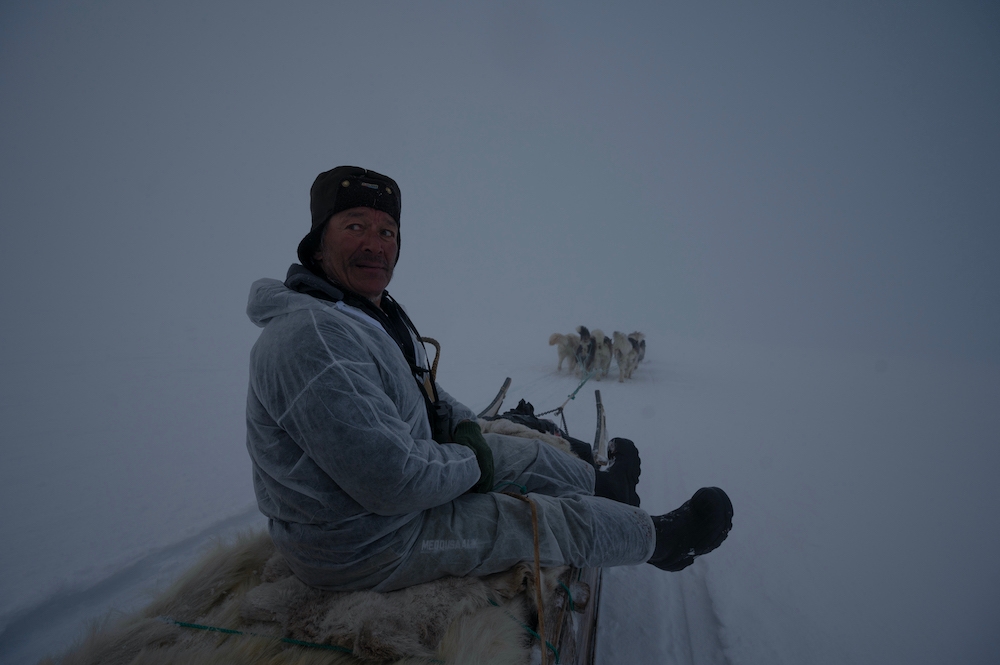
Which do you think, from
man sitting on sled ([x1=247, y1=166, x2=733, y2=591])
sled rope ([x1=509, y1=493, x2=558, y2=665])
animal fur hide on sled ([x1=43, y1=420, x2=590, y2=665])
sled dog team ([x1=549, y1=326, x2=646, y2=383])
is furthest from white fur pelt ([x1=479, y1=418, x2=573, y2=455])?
sled dog team ([x1=549, y1=326, x2=646, y2=383])

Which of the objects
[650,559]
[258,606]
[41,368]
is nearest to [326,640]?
[258,606]

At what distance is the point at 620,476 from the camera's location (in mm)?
2447

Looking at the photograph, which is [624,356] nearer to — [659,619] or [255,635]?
[659,619]

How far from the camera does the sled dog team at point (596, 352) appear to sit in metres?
10.3

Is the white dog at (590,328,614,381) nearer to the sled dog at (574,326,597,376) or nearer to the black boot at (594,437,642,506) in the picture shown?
the sled dog at (574,326,597,376)

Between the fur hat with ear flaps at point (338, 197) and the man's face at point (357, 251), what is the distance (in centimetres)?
3

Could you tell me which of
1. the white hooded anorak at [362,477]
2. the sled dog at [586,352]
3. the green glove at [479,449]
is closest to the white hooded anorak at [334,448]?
the white hooded anorak at [362,477]

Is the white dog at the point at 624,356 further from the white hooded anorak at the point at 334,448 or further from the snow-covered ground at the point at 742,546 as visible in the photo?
the white hooded anorak at the point at 334,448

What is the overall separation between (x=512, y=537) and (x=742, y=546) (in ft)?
7.61

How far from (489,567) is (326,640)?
0.56m

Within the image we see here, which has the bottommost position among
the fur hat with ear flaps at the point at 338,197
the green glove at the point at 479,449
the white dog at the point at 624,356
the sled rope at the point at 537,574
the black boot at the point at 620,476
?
the white dog at the point at 624,356

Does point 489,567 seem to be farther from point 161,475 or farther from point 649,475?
point 161,475

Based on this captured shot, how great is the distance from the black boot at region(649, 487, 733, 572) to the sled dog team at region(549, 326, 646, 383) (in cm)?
840

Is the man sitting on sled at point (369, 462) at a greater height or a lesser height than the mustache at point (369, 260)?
lesser
